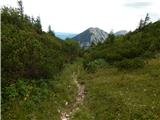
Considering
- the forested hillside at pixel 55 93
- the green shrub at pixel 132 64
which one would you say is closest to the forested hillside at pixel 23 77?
the forested hillside at pixel 55 93

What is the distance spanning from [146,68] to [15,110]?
16.4m

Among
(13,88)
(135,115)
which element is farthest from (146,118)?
(13,88)

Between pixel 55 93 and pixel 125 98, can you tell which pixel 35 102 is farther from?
pixel 125 98

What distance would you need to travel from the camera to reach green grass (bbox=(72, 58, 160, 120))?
16.3 m

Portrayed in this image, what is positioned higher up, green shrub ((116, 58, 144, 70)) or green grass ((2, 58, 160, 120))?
green shrub ((116, 58, 144, 70))

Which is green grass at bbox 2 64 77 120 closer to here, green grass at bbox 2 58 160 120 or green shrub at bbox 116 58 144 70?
green grass at bbox 2 58 160 120

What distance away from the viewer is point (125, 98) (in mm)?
18938

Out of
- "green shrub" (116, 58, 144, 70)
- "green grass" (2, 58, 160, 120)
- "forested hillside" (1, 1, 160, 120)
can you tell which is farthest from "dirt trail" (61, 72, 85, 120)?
"green shrub" (116, 58, 144, 70)

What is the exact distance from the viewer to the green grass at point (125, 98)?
1627 cm

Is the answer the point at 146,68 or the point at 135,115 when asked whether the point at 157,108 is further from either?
the point at 146,68

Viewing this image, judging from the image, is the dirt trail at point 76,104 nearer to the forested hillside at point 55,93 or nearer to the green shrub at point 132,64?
the forested hillside at point 55,93

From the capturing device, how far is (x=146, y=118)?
1529 cm

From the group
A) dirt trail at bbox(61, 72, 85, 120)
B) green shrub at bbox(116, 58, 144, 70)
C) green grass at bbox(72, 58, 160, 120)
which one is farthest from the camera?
green shrub at bbox(116, 58, 144, 70)

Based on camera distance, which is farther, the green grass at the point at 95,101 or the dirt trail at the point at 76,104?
the dirt trail at the point at 76,104
